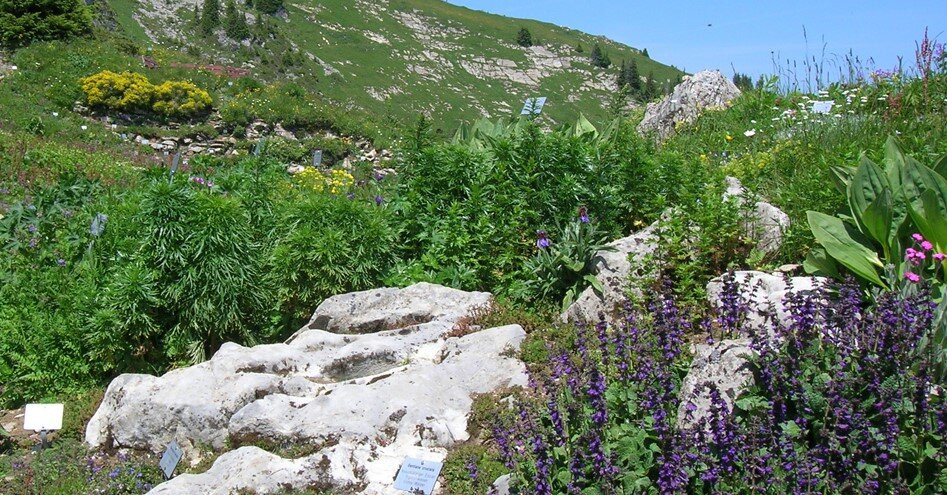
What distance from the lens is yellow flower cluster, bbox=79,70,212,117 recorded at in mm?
20719

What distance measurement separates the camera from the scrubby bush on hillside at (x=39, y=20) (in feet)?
77.3

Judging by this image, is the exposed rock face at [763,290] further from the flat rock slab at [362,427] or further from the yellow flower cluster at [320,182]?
the yellow flower cluster at [320,182]

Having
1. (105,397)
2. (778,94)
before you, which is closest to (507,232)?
(105,397)

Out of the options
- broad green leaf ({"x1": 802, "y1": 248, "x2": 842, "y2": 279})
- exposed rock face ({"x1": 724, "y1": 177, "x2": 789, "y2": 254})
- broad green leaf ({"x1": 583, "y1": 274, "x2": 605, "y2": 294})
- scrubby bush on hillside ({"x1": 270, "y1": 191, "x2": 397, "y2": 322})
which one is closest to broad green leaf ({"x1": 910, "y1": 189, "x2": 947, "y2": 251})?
broad green leaf ({"x1": 802, "y1": 248, "x2": 842, "y2": 279})

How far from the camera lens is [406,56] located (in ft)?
189

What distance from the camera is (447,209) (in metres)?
6.79

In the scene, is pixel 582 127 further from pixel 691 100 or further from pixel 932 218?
pixel 691 100

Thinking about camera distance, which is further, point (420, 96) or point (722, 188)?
point (420, 96)

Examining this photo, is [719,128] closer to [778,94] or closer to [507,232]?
[778,94]

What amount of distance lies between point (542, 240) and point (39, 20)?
2360 centimetres

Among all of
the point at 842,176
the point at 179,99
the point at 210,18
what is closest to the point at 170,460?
the point at 842,176

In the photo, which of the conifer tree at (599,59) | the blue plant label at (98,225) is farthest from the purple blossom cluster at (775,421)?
the conifer tree at (599,59)

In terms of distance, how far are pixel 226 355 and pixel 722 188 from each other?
392 centimetres

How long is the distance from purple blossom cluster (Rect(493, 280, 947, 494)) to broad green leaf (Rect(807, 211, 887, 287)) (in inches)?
38.4
